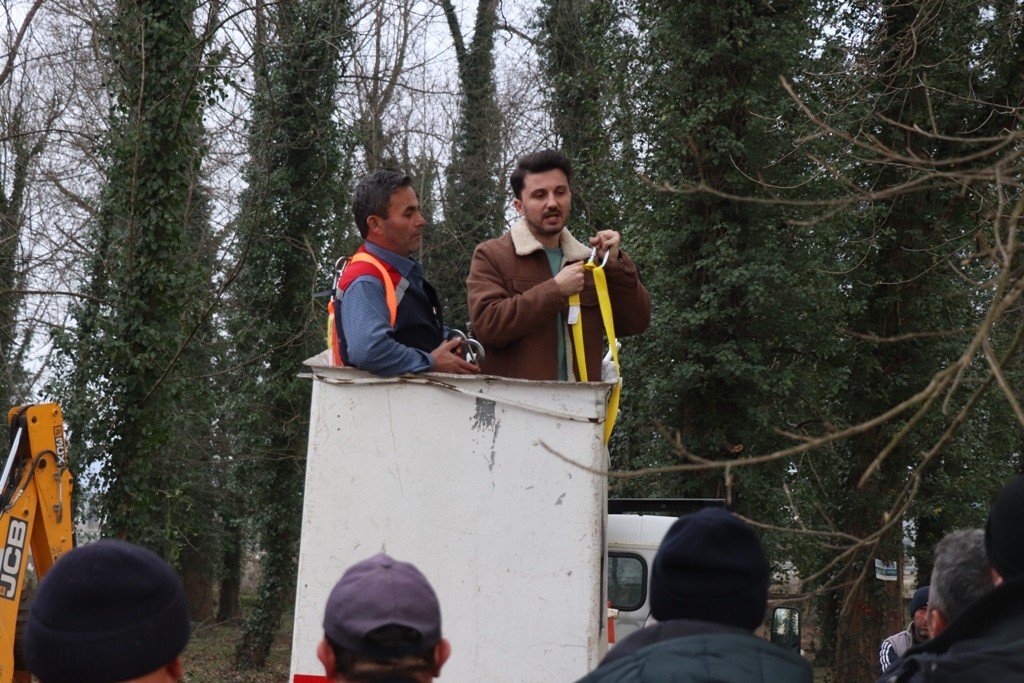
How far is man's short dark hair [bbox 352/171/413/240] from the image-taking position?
5145mm

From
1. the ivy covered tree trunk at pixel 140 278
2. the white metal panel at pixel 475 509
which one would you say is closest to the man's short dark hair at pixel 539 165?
the white metal panel at pixel 475 509

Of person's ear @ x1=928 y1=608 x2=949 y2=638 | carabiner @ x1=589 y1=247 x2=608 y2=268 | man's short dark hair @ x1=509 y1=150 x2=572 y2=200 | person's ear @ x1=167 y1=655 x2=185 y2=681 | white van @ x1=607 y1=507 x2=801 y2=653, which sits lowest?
white van @ x1=607 y1=507 x2=801 y2=653

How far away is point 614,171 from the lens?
16.5 metres

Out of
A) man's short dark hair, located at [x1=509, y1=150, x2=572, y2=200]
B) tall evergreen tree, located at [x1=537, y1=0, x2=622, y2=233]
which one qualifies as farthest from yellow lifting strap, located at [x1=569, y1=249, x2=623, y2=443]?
tall evergreen tree, located at [x1=537, y1=0, x2=622, y2=233]

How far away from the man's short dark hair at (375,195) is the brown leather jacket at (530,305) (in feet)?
1.45

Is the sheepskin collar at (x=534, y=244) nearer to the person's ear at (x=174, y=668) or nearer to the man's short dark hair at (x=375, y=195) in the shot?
the man's short dark hair at (x=375, y=195)

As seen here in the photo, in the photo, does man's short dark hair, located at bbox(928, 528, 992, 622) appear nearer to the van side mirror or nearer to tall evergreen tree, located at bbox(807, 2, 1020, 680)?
the van side mirror

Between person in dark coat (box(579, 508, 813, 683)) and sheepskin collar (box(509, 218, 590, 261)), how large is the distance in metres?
2.55

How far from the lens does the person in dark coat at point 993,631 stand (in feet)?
8.51

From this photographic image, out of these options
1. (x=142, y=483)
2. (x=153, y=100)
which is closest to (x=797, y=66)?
(x=153, y=100)

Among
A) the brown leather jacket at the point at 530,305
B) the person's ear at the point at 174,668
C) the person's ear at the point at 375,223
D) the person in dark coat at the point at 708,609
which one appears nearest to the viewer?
the person's ear at the point at 174,668

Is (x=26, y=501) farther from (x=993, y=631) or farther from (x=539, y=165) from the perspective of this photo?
(x=993, y=631)

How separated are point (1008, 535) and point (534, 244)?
2.73 m

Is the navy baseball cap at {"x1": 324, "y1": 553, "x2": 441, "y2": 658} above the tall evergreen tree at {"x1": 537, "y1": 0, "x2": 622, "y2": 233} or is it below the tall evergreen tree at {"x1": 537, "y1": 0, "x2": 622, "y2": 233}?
below
